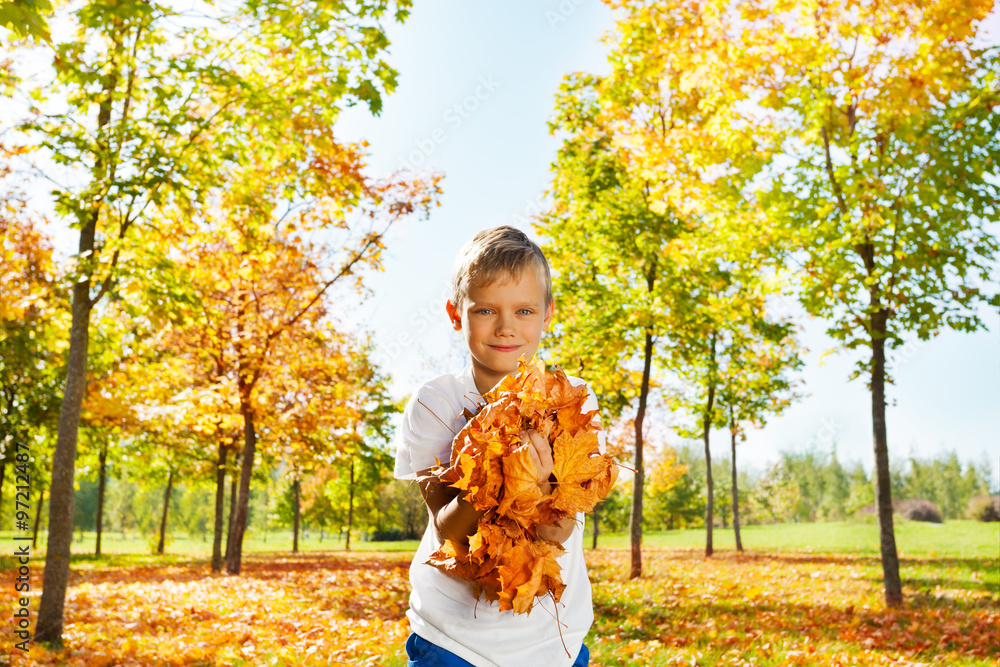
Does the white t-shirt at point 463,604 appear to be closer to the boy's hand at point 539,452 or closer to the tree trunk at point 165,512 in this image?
the boy's hand at point 539,452

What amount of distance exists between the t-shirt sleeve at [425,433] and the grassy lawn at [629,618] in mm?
4849

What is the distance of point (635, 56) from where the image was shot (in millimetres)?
10648

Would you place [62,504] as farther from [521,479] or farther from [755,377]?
[755,377]

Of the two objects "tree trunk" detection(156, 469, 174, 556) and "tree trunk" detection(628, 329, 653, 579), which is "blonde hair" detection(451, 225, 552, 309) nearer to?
"tree trunk" detection(628, 329, 653, 579)

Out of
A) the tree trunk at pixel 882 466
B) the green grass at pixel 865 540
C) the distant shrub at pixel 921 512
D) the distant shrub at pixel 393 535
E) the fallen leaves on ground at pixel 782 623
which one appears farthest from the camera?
the distant shrub at pixel 393 535

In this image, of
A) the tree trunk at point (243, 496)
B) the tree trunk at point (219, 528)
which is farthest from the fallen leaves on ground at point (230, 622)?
the tree trunk at point (219, 528)

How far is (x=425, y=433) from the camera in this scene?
6.60 feet

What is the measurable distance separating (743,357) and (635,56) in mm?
10350

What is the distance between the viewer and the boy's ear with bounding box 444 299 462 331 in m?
2.27

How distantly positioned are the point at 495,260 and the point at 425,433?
602 millimetres

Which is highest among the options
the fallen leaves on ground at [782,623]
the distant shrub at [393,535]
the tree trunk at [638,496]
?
the tree trunk at [638,496]

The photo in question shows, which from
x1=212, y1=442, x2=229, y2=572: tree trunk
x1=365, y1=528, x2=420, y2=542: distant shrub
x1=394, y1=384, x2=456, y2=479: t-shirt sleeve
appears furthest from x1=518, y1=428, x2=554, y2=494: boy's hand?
x1=365, y1=528, x2=420, y2=542: distant shrub

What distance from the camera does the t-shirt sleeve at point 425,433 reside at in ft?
6.55

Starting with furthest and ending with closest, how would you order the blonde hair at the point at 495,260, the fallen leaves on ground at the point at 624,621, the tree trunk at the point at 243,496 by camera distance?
the tree trunk at the point at 243,496, the fallen leaves on ground at the point at 624,621, the blonde hair at the point at 495,260
